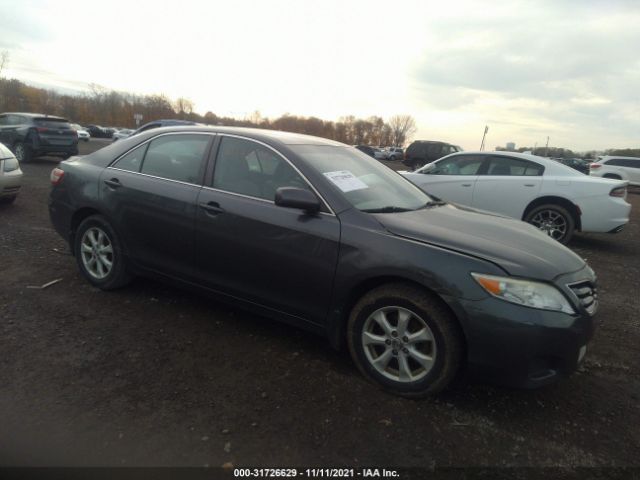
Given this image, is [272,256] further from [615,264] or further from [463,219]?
[615,264]

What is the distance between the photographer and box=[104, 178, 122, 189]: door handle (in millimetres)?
3838

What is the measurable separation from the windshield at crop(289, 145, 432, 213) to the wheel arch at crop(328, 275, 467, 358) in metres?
0.52

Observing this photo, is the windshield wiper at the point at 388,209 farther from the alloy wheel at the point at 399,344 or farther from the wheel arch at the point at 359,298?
the alloy wheel at the point at 399,344

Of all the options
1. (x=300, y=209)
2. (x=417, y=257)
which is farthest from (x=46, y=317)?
(x=417, y=257)

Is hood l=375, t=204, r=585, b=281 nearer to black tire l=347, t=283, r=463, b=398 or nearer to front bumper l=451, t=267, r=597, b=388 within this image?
front bumper l=451, t=267, r=597, b=388

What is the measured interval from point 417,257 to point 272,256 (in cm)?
102

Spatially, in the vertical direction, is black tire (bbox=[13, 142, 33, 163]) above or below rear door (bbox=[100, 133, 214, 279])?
below

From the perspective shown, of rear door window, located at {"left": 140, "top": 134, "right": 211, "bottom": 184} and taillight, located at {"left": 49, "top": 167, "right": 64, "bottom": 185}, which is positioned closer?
rear door window, located at {"left": 140, "top": 134, "right": 211, "bottom": 184}

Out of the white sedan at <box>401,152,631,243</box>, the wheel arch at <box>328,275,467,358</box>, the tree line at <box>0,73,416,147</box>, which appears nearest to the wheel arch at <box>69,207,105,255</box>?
the wheel arch at <box>328,275,467,358</box>

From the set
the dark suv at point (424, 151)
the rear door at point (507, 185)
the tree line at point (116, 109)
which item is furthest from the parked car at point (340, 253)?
the tree line at point (116, 109)

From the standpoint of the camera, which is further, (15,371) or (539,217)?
(539,217)

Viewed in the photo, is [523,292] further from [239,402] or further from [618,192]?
[618,192]

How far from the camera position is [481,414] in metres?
2.67

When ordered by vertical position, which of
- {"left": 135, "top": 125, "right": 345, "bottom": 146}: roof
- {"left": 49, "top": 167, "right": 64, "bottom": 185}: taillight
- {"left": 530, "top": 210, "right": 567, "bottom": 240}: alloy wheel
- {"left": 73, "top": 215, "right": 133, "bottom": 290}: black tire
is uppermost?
{"left": 135, "top": 125, "right": 345, "bottom": 146}: roof
